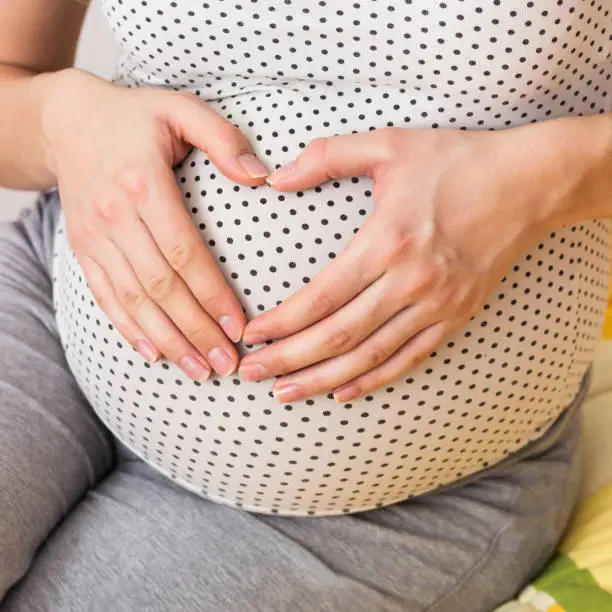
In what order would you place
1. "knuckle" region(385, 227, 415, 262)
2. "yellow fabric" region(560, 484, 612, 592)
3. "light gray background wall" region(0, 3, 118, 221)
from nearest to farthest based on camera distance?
1. "knuckle" region(385, 227, 415, 262)
2. "yellow fabric" region(560, 484, 612, 592)
3. "light gray background wall" region(0, 3, 118, 221)

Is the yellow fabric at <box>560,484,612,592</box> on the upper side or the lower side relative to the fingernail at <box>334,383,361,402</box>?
lower

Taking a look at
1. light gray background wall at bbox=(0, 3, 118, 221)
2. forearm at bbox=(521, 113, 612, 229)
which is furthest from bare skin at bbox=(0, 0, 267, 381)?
light gray background wall at bbox=(0, 3, 118, 221)

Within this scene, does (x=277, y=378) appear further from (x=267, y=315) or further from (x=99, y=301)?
(x=99, y=301)

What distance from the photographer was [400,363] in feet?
2.05

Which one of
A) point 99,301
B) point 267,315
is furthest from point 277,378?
point 99,301

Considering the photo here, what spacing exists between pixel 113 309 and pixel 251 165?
0.18 metres

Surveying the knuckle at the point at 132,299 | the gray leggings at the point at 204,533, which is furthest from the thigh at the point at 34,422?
the knuckle at the point at 132,299

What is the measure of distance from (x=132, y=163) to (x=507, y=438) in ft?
1.40

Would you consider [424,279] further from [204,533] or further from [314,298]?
[204,533]

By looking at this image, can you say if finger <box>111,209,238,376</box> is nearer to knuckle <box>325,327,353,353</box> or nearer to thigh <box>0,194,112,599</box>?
knuckle <box>325,327,353,353</box>

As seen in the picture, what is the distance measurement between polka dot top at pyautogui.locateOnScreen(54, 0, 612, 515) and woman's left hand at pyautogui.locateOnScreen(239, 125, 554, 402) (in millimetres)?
29

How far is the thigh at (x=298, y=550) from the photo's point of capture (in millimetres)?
703

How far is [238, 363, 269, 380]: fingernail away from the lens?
62cm

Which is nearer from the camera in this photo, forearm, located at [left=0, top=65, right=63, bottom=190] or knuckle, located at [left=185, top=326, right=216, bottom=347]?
knuckle, located at [left=185, top=326, right=216, bottom=347]
